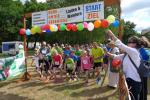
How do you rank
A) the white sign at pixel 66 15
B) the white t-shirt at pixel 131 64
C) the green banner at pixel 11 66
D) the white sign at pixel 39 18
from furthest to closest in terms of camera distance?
1. the white sign at pixel 39 18
2. the green banner at pixel 11 66
3. the white sign at pixel 66 15
4. the white t-shirt at pixel 131 64

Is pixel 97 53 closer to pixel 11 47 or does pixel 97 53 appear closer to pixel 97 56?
pixel 97 56

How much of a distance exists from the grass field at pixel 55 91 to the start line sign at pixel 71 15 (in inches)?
99.7

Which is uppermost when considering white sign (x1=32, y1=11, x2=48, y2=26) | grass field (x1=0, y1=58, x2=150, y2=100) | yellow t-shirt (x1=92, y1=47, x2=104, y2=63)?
white sign (x1=32, y1=11, x2=48, y2=26)

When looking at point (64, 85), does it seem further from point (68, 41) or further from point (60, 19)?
point (68, 41)

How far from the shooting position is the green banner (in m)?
14.7

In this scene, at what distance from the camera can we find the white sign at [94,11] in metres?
12.4

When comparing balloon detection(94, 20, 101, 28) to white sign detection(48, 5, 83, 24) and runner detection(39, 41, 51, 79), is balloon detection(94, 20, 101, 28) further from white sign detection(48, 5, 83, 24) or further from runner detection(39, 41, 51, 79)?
runner detection(39, 41, 51, 79)

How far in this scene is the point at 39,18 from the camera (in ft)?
50.0

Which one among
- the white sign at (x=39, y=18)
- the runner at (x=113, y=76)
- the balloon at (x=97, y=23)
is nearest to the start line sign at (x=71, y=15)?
the white sign at (x=39, y=18)

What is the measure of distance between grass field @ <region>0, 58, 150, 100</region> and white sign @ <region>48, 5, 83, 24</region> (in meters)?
2.55

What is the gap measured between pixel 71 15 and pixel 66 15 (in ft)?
0.93

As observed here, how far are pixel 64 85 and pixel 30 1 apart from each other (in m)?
64.2

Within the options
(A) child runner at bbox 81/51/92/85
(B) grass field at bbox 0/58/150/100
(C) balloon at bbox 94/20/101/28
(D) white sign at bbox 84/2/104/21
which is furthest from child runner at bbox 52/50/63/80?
(C) balloon at bbox 94/20/101/28

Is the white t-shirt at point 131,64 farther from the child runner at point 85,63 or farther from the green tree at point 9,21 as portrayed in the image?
the green tree at point 9,21
